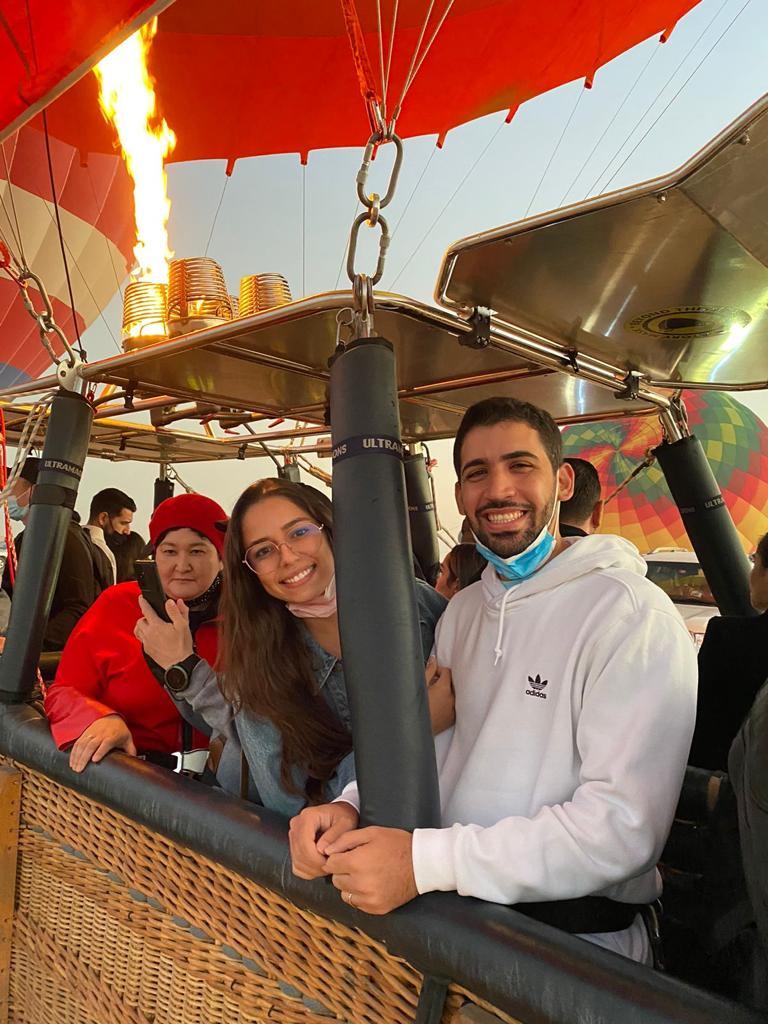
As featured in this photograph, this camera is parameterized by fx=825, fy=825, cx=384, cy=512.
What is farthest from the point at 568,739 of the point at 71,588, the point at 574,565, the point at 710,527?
the point at 71,588

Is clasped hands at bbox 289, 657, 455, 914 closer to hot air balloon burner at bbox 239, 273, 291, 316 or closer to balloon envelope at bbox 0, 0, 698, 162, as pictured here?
hot air balloon burner at bbox 239, 273, 291, 316

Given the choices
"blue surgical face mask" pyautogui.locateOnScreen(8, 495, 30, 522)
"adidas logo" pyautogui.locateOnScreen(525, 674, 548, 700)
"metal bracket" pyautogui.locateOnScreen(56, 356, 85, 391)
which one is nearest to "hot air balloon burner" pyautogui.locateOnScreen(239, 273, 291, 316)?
"metal bracket" pyautogui.locateOnScreen(56, 356, 85, 391)

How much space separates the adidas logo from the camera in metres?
1.03

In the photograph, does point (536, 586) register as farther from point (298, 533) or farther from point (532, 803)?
point (298, 533)

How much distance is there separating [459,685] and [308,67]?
302 inches

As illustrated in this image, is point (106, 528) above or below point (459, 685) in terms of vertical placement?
above

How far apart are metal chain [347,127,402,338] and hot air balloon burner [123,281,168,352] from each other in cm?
74

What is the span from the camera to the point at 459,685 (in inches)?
46.2

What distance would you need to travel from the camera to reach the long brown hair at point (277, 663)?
142 cm

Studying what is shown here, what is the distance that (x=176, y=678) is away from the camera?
5.38 ft

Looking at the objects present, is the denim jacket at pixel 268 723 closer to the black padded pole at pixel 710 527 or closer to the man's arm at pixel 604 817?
the man's arm at pixel 604 817

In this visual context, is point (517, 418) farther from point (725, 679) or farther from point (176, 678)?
point (176, 678)

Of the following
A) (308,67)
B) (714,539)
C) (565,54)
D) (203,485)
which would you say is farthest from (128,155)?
(714,539)

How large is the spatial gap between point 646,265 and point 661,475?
8396mm
